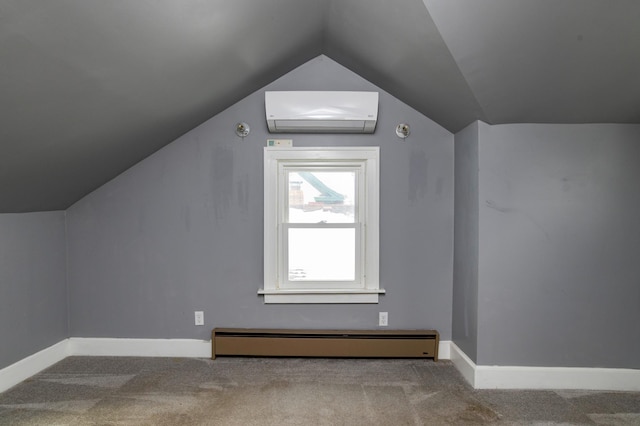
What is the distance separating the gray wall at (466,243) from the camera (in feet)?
8.34

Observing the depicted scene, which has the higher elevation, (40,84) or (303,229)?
(40,84)

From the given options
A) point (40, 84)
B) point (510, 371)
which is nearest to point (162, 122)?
point (40, 84)

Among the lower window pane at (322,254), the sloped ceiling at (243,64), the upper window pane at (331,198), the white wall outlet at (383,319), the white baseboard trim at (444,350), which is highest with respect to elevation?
the sloped ceiling at (243,64)

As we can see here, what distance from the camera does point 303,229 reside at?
10.0 feet

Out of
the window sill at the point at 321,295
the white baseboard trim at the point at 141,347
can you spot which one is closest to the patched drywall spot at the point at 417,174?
the window sill at the point at 321,295

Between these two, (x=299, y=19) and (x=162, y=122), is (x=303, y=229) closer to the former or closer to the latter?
(x=162, y=122)

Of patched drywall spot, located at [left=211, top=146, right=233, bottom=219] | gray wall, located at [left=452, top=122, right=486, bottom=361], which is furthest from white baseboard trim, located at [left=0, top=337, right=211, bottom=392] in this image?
gray wall, located at [left=452, top=122, right=486, bottom=361]

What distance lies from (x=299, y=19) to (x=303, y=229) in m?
1.57

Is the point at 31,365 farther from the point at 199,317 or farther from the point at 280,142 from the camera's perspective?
the point at 280,142

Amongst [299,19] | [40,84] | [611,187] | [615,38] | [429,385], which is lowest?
[429,385]

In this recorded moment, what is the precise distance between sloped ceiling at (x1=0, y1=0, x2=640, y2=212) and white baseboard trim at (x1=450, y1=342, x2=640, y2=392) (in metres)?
1.70

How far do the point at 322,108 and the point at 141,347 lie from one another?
96.6 inches

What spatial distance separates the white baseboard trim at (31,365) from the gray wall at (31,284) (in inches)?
1.4

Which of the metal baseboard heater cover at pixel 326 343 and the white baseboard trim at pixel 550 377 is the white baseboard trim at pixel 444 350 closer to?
the metal baseboard heater cover at pixel 326 343
